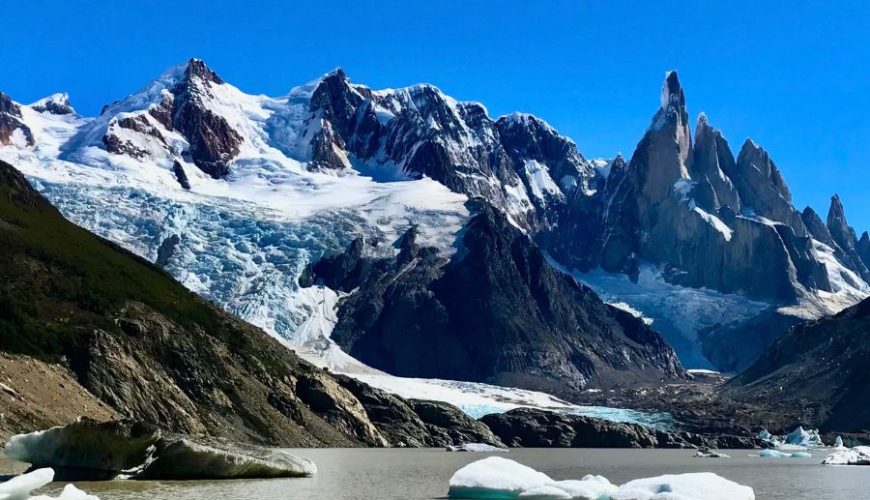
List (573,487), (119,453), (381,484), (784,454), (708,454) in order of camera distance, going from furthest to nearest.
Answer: (708,454) → (784,454) → (381,484) → (119,453) → (573,487)

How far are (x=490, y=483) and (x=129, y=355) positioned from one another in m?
85.0

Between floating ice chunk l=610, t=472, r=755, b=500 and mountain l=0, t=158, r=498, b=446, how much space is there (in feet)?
189

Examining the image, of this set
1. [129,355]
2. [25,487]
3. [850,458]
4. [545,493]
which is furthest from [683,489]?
[129,355]

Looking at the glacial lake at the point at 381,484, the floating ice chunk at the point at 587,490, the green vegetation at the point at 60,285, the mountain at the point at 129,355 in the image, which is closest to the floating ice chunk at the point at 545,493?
the floating ice chunk at the point at 587,490

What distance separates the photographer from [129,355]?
5477 inches

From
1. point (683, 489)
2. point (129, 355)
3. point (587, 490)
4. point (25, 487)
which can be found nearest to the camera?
point (25, 487)

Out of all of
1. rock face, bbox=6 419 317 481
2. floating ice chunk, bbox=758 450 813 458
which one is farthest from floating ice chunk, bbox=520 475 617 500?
floating ice chunk, bbox=758 450 813 458

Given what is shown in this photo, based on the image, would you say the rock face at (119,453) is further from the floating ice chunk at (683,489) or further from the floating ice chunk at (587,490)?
the floating ice chunk at (683,489)

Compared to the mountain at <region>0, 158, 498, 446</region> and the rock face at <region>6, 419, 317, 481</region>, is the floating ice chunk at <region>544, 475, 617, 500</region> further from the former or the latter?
the mountain at <region>0, 158, 498, 446</region>

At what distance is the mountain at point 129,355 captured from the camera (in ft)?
393

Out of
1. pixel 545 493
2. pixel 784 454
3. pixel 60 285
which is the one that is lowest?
pixel 545 493

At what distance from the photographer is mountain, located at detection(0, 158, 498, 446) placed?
120 meters

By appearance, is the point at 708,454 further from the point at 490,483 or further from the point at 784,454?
the point at 490,483

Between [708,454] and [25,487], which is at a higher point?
[708,454]
